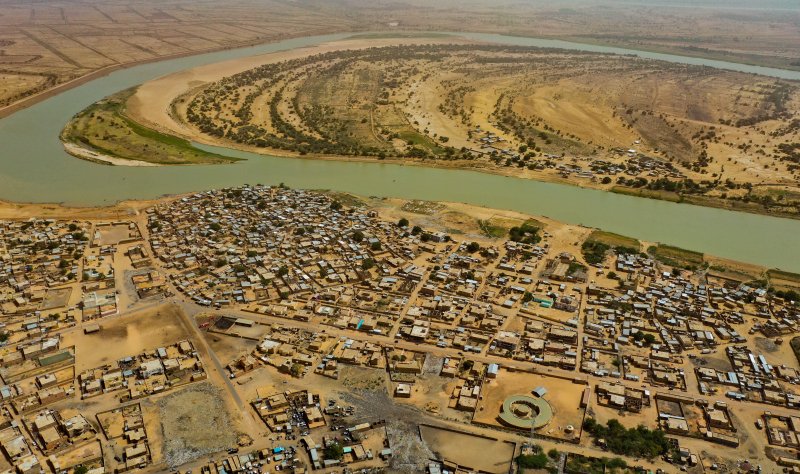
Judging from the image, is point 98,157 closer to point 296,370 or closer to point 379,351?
point 296,370

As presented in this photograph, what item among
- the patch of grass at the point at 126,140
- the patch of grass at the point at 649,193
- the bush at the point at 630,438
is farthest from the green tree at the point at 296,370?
the patch of grass at the point at 649,193

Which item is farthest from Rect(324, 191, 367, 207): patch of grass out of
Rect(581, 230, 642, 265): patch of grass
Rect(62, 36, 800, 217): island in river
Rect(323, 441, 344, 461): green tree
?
Rect(323, 441, 344, 461): green tree

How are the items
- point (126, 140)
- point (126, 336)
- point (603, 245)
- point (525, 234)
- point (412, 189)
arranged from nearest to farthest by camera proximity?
point (126, 336) < point (603, 245) < point (525, 234) < point (412, 189) < point (126, 140)

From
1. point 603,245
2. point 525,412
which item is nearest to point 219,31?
point 603,245

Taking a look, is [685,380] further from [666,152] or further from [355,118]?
[355,118]

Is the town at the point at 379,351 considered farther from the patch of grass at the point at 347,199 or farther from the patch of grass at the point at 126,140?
the patch of grass at the point at 126,140

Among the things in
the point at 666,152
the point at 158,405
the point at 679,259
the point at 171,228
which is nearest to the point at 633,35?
the point at 666,152
